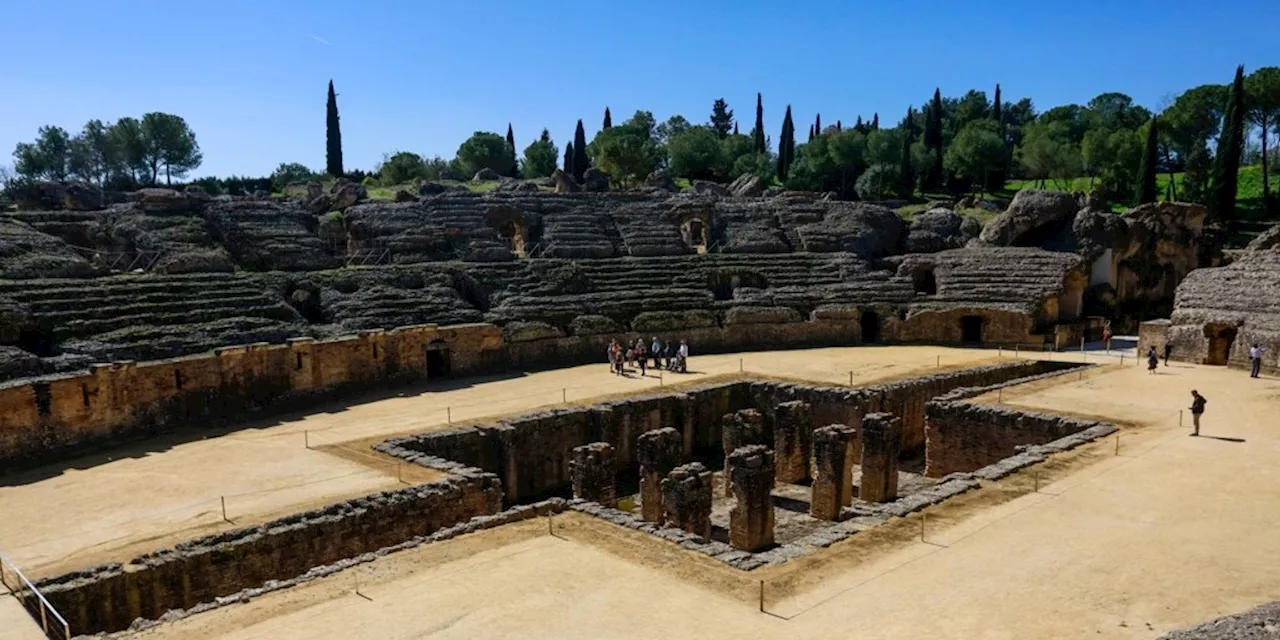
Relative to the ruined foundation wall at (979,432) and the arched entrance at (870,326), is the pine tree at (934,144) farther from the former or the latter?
the ruined foundation wall at (979,432)

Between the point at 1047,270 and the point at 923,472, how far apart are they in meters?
12.3

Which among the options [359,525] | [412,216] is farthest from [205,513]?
[412,216]

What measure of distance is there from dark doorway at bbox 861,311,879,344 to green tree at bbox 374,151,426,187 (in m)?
34.1

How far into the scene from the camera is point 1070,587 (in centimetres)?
932

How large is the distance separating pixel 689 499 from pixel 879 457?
4712 millimetres

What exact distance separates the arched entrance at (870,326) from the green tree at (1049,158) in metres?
31.3

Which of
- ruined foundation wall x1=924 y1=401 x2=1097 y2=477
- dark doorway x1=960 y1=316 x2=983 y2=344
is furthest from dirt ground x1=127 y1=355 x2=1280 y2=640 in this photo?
dark doorway x1=960 y1=316 x2=983 y2=344

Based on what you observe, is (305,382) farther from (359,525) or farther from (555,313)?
(359,525)

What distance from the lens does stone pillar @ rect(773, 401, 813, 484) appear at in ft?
60.5

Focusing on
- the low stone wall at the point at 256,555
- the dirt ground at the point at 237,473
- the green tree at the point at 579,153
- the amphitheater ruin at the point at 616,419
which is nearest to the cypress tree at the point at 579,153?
the green tree at the point at 579,153

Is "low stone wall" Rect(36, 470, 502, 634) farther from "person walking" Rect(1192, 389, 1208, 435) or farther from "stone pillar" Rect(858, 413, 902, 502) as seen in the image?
"person walking" Rect(1192, 389, 1208, 435)

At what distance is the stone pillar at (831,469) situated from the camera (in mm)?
15316

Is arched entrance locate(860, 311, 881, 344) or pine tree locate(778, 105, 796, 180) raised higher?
pine tree locate(778, 105, 796, 180)

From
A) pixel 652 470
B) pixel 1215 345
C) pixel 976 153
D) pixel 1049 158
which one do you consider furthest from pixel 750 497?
pixel 1049 158
